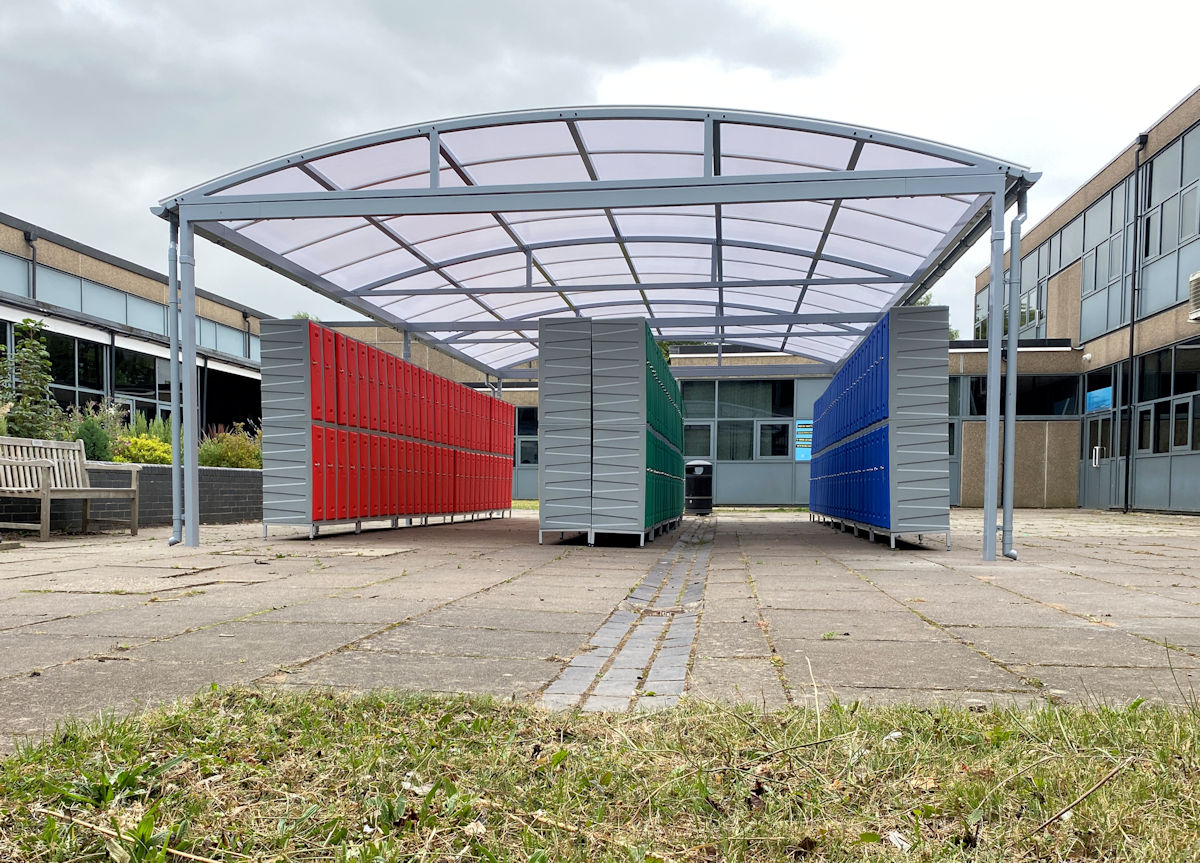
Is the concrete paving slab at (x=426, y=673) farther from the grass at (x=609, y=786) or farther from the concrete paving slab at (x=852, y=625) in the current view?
the concrete paving slab at (x=852, y=625)

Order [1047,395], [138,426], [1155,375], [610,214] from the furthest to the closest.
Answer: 1. [1047,395]
2. [1155,375]
3. [138,426]
4. [610,214]

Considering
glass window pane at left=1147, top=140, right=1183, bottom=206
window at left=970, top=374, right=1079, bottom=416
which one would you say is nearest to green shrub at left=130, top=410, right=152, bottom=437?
window at left=970, top=374, right=1079, bottom=416

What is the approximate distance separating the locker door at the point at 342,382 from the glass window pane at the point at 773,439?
694 inches

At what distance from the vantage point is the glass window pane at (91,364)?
21.1m

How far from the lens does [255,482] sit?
15414 mm

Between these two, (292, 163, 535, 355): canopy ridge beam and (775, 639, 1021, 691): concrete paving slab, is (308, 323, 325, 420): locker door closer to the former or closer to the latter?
(292, 163, 535, 355): canopy ridge beam

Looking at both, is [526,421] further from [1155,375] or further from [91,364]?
[1155,375]

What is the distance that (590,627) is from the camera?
4879mm

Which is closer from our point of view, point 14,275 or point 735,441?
point 14,275

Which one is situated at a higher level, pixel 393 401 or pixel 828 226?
pixel 828 226

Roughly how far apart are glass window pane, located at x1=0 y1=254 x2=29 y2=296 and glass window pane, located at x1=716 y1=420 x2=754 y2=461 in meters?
18.6

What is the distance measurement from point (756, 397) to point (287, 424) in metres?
18.8

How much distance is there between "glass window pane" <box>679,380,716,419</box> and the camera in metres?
27.9

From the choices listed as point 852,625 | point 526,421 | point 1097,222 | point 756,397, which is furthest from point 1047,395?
point 852,625
